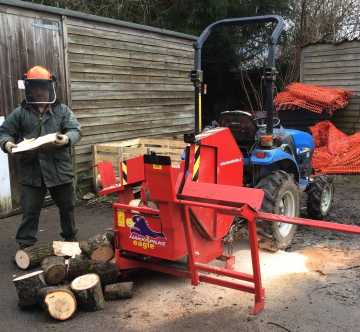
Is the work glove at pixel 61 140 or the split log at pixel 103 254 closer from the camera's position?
the split log at pixel 103 254

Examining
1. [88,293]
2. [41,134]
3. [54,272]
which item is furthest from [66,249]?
[41,134]

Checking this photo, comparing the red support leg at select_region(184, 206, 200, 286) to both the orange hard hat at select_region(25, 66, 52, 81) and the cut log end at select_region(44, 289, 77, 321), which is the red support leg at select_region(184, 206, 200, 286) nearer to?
the cut log end at select_region(44, 289, 77, 321)

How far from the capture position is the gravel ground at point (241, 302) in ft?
12.0

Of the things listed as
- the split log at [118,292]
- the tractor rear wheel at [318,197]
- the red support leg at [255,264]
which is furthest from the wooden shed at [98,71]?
the red support leg at [255,264]

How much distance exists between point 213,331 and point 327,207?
370 cm

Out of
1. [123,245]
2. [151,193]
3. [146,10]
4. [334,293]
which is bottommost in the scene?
[334,293]

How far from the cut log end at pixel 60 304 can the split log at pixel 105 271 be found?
407 mm

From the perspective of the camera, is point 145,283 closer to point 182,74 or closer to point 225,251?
point 225,251

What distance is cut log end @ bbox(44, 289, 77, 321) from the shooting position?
12.2 ft

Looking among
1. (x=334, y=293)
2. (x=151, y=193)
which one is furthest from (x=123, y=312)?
(x=334, y=293)

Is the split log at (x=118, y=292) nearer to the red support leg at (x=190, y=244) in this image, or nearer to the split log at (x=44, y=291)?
the split log at (x=44, y=291)

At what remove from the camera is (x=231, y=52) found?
14.2 meters

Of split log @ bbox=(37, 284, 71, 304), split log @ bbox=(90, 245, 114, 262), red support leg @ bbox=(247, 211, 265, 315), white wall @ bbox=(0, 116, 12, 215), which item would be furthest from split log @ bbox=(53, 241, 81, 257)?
white wall @ bbox=(0, 116, 12, 215)

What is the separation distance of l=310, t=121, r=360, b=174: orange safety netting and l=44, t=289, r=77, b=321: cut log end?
722cm
